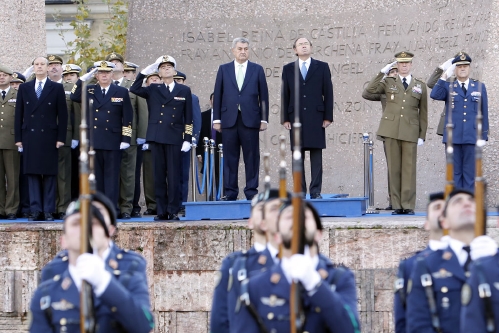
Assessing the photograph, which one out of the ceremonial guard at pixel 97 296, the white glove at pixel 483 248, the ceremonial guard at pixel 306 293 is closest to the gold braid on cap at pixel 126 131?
the ceremonial guard at pixel 97 296

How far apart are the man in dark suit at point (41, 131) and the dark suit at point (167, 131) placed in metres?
1.13

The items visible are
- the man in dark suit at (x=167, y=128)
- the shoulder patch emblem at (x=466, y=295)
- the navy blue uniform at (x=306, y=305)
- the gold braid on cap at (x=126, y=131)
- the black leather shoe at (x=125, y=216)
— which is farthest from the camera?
the black leather shoe at (x=125, y=216)

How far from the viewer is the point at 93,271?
578cm

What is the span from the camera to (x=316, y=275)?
585 cm

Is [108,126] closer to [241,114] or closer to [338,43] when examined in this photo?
[241,114]

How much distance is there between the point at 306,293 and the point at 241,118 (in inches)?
277

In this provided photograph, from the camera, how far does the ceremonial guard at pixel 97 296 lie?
6078 mm

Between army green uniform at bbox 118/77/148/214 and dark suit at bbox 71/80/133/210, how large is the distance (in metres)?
0.78

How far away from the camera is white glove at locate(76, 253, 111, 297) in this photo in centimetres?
575

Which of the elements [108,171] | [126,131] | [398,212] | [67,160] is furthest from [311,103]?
[67,160]

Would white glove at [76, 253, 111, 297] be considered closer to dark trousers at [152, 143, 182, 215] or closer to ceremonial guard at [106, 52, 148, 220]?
dark trousers at [152, 143, 182, 215]

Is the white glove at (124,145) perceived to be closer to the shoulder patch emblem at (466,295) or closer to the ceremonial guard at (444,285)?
the ceremonial guard at (444,285)

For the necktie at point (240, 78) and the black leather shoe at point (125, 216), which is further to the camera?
the black leather shoe at point (125, 216)

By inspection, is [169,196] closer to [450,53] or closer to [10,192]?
[10,192]
